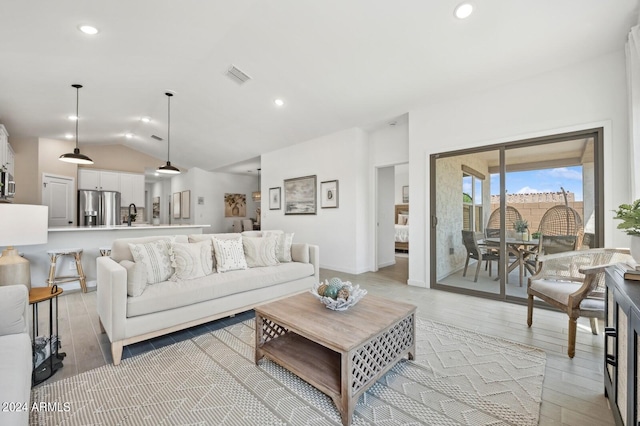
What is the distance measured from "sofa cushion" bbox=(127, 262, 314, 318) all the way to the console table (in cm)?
261

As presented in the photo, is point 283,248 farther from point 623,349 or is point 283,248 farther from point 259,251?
point 623,349

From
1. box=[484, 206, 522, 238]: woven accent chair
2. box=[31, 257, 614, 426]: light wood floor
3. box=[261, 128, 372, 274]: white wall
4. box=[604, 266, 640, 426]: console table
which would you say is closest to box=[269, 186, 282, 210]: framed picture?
box=[261, 128, 372, 274]: white wall

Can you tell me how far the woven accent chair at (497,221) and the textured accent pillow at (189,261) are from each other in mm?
3553

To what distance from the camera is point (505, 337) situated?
8.16 feet

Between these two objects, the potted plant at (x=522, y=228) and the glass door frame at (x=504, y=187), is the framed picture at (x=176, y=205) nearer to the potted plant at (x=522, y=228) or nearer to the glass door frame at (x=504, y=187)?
the glass door frame at (x=504, y=187)

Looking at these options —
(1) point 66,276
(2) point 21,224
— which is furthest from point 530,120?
(1) point 66,276

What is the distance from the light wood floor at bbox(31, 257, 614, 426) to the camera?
1.61 meters

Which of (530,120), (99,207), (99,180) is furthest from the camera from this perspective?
(99,180)

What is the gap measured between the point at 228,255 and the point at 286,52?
253 centimetres

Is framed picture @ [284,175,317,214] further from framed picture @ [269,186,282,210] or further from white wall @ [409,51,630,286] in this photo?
white wall @ [409,51,630,286]

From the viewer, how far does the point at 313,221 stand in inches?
235

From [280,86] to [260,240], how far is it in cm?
238

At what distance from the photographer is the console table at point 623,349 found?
1.03 metres

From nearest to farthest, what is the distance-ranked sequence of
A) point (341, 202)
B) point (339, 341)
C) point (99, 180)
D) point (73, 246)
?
1. point (339, 341)
2. point (73, 246)
3. point (341, 202)
4. point (99, 180)
